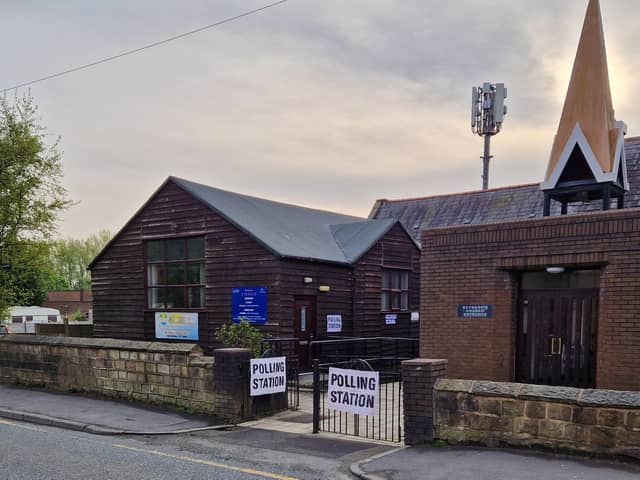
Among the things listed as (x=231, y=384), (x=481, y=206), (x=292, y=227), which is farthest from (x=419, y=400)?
(x=481, y=206)

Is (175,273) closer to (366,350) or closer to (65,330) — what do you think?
(366,350)

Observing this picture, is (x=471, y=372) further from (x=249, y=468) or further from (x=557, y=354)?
(x=249, y=468)

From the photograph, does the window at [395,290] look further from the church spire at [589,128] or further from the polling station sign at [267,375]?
the polling station sign at [267,375]

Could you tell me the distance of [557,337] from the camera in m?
11.1

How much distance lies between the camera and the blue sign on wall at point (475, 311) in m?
11.8

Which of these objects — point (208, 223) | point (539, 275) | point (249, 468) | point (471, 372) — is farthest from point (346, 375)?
point (208, 223)

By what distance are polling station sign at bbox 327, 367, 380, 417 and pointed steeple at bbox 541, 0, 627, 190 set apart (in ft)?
21.0

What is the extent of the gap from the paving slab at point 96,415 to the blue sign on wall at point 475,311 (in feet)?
17.5

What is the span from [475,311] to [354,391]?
12.9 feet

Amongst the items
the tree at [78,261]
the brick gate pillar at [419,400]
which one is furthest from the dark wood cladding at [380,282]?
the tree at [78,261]

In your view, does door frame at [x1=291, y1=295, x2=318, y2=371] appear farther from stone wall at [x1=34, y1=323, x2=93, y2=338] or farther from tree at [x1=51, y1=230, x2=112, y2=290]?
tree at [x1=51, y1=230, x2=112, y2=290]

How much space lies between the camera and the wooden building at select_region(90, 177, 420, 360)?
17203 millimetres

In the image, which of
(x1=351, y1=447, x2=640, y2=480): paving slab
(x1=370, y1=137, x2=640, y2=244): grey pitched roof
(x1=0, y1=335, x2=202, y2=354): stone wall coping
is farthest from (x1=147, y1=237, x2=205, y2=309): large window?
(x1=351, y1=447, x2=640, y2=480): paving slab

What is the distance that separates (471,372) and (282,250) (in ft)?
22.7
